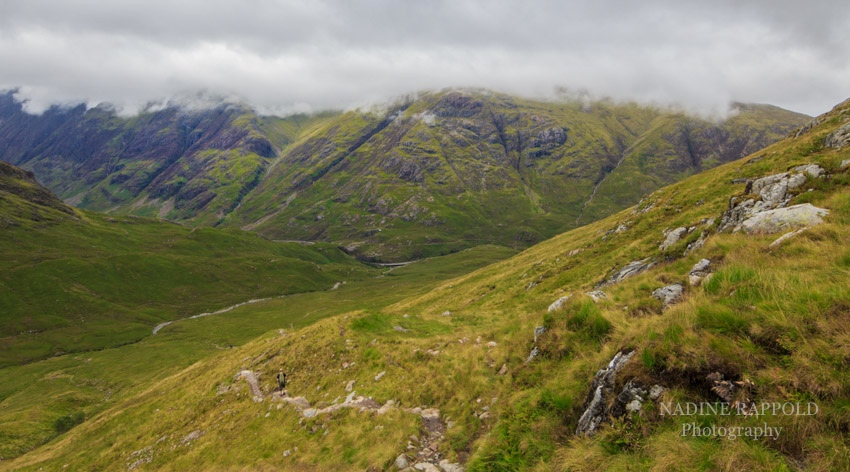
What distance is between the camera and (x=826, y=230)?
1096cm

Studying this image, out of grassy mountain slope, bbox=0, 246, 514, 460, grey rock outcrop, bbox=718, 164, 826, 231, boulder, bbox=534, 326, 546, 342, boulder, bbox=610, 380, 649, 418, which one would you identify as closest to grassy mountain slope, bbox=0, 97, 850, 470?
boulder, bbox=610, 380, 649, 418

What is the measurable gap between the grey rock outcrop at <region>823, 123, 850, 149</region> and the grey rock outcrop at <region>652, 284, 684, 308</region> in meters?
27.5

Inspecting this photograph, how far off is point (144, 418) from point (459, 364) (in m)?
39.2

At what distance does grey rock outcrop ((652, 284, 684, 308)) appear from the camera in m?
11.7

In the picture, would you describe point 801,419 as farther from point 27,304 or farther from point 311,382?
point 27,304

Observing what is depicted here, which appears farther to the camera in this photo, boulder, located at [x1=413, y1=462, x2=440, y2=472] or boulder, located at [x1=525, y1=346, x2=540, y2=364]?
boulder, located at [x1=525, y1=346, x2=540, y2=364]

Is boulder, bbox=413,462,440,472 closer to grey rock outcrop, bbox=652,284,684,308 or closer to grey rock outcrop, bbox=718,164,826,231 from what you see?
grey rock outcrop, bbox=652,284,684,308

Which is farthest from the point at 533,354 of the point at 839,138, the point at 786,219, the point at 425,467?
the point at 839,138

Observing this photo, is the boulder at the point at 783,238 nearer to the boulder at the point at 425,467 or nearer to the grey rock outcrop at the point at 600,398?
the grey rock outcrop at the point at 600,398

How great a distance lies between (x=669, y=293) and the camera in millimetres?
12289

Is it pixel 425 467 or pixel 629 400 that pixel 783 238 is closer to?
pixel 629 400

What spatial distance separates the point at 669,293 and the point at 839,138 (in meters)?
30.5

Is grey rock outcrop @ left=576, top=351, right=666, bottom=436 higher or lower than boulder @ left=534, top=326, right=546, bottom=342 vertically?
higher

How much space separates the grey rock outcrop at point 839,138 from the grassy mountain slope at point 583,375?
4.03 feet
